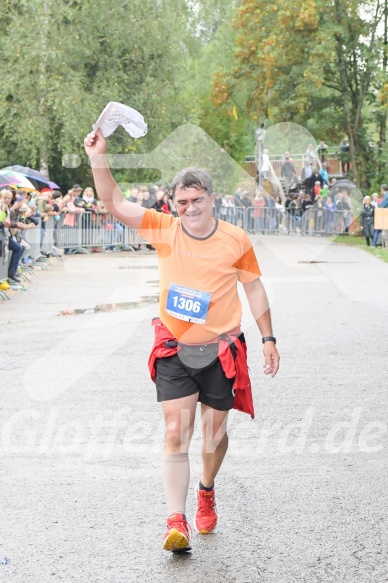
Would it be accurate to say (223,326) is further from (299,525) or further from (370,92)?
(370,92)

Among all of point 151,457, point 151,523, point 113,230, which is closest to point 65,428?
point 151,457

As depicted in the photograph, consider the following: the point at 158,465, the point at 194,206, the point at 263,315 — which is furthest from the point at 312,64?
the point at 194,206

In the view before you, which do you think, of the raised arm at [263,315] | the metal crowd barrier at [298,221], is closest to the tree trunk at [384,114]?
the metal crowd barrier at [298,221]

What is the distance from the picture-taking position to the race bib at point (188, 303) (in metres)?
5.06

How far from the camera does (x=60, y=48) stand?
145 ft

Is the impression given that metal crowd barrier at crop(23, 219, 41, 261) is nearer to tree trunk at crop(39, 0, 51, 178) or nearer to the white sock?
the white sock

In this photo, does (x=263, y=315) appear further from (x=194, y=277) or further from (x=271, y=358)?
(x=194, y=277)

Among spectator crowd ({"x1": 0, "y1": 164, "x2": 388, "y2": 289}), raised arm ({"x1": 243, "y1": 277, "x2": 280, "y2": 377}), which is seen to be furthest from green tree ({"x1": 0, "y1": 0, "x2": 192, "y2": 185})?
raised arm ({"x1": 243, "y1": 277, "x2": 280, "y2": 377})

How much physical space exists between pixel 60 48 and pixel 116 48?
283cm

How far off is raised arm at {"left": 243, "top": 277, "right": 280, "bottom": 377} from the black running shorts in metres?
0.25

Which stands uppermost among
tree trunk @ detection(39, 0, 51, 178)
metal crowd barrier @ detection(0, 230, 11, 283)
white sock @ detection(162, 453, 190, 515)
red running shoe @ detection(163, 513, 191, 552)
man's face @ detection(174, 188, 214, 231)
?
tree trunk @ detection(39, 0, 51, 178)

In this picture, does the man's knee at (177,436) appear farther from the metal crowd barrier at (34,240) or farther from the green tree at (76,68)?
the green tree at (76,68)

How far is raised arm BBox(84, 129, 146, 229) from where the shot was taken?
15.8 feet

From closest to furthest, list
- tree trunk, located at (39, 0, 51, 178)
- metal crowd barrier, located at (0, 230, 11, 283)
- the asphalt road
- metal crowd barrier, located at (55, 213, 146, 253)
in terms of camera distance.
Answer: the asphalt road → metal crowd barrier, located at (0, 230, 11, 283) → metal crowd barrier, located at (55, 213, 146, 253) → tree trunk, located at (39, 0, 51, 178)
